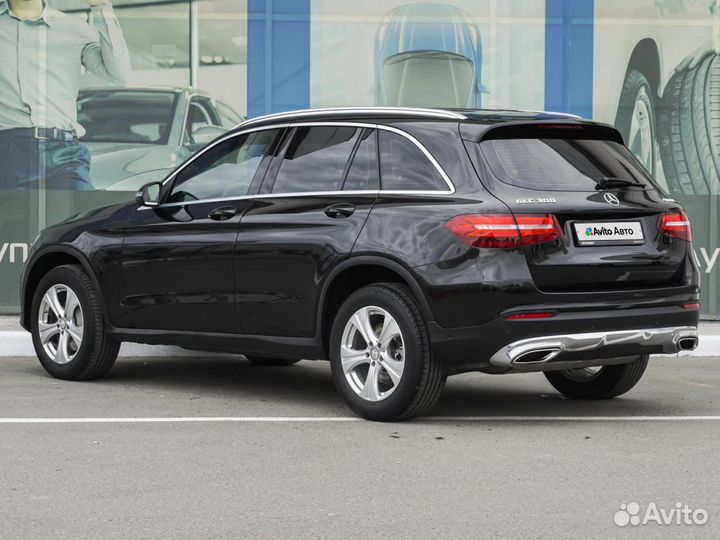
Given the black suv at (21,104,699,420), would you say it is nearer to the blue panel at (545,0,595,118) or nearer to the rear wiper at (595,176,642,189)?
the rear wiper at (595,176,642,189)

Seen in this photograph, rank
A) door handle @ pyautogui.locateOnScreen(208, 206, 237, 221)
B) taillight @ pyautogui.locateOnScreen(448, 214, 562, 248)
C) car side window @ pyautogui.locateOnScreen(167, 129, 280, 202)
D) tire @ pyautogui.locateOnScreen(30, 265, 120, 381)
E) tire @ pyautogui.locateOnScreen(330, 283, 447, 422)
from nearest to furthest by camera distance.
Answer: taillight @ pyautogui.locateOnScreen(448, 214, 562, 248)
tire @ pyautogui.locateOnScreen(330, 283, 447, 422)
door handle @ pyautogui.locateOnScreen(208, 206, 237, 221)
car side window @ pyautogui.locateOnScreen(167, 129, 280, 202)
tire @ pyautogui.locateOnScreen(30, 265, 120, 381)

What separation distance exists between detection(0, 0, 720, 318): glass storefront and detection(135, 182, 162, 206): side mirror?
501cm

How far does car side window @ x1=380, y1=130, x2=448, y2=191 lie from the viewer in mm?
7850

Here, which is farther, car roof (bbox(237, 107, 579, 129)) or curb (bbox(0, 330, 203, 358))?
curb (bbox(0, 330, 203, 358))

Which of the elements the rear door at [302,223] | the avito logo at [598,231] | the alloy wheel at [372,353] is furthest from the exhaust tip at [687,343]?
the rear door at [302,223]

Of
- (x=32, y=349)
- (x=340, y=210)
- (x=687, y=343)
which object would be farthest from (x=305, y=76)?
(x=687, y=343)

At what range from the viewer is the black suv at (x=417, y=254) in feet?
24.6

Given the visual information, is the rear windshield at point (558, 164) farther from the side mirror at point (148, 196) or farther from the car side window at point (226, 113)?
the car side window at point (226, 113)

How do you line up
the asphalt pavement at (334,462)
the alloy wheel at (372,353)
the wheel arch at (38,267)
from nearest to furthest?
the asphalt pavement at (334,462)
the alloy wheel at (372,353)
the wheel arch at (38,267)

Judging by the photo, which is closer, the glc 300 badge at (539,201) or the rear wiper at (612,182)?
the glc 300 badge at (539,201)

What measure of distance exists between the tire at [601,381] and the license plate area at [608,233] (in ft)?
3.74

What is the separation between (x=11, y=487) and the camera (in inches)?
238

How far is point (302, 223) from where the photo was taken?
827 centimetres

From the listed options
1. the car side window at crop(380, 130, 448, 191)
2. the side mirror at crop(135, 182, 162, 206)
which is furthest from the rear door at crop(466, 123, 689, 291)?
the side mirror at crop(135, 182, 162, 206)
